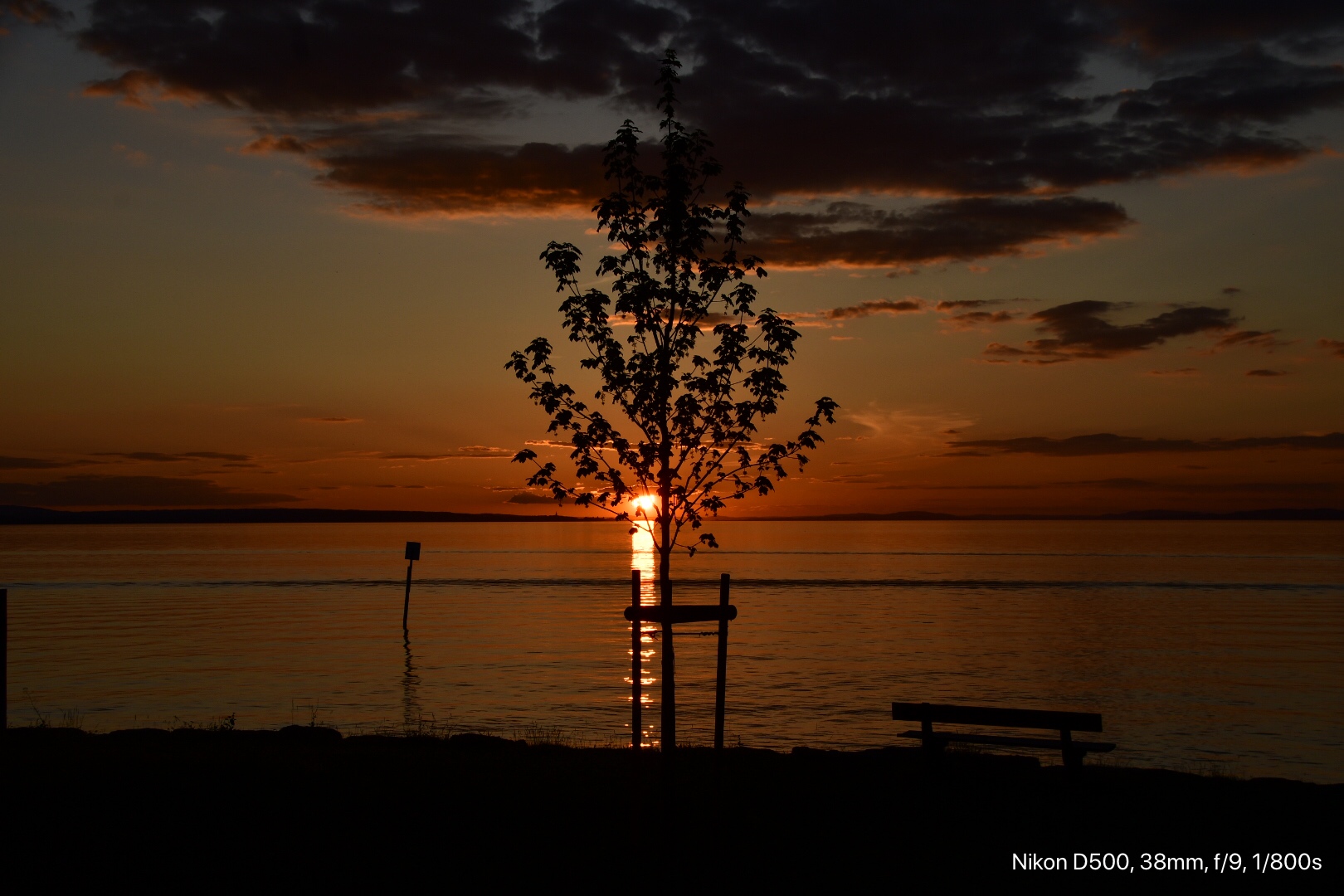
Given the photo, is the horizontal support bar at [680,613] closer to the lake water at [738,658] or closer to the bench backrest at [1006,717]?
the bench backrest at [1006,717]

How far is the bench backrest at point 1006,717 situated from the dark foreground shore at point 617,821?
625 mm

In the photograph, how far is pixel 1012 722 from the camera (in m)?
→ 13.2

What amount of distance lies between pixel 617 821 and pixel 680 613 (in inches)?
87.3

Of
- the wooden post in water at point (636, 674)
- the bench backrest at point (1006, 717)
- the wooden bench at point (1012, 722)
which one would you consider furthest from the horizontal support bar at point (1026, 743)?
the wooden post in water at point (636, 674)

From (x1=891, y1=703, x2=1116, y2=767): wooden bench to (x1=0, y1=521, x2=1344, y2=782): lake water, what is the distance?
7.17 meters

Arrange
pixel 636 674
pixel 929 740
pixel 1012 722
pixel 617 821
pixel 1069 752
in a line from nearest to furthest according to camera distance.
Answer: pixel 636 674
pixel 617 821
pixel 1069 752
pixel 1012 722
pixel 929 740

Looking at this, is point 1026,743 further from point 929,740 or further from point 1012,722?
point 929,740

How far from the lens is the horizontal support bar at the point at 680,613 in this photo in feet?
32.3

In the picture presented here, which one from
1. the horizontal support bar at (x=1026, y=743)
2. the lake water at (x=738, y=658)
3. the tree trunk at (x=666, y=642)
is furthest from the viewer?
the lake water at (x=738, y=658)

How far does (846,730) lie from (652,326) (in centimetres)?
1448

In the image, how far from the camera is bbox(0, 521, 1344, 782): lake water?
934 inches

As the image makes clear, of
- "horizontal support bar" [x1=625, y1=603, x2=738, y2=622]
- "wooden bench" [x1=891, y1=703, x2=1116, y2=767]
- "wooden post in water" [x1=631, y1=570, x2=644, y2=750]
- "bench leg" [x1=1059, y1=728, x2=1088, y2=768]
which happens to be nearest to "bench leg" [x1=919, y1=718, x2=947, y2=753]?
"wooden bench" [x1=891, y1=703, x2=1116, y2=767]

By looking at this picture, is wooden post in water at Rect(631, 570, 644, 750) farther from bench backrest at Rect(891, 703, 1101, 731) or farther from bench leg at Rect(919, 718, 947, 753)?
bench leg at Rect(919, 718, 947, 753)

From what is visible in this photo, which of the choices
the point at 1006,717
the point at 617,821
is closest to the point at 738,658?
the point at 1006,717
